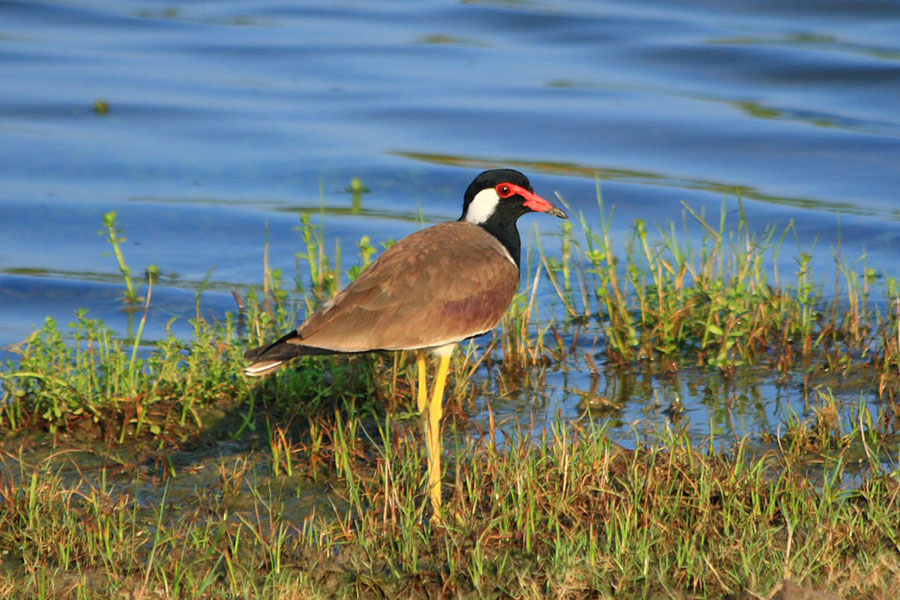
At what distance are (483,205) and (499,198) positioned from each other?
0.28ft

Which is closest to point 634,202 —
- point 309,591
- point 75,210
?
point 75,210

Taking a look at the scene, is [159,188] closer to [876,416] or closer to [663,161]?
[663,161]

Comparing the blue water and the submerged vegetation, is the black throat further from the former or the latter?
the blue water

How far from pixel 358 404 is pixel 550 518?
1.80 meters

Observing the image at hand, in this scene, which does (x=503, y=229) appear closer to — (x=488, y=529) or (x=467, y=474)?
(x=467, y=474)

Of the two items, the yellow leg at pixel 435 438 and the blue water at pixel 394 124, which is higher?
the blue water at pixel 394 124

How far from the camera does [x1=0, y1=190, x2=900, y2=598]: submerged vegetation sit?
454 cm

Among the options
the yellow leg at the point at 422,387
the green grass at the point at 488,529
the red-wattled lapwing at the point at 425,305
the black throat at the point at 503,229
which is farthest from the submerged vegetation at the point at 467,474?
the black throat at the point at 503,229

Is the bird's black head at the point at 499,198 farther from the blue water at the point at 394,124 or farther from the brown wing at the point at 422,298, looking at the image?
the blue water at the point at 394,124

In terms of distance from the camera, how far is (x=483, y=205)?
6.25 m

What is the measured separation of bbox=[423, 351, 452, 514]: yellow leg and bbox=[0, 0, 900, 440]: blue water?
1.18 metres

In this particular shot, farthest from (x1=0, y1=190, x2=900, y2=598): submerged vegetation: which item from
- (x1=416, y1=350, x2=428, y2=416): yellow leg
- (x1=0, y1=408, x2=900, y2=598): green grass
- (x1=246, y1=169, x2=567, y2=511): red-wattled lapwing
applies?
(x1=246, y1=169, x2=567, y2=511): red-wattled lapwing

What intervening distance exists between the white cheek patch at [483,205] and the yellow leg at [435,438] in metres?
0.78

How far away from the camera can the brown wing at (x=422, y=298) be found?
545 cm
